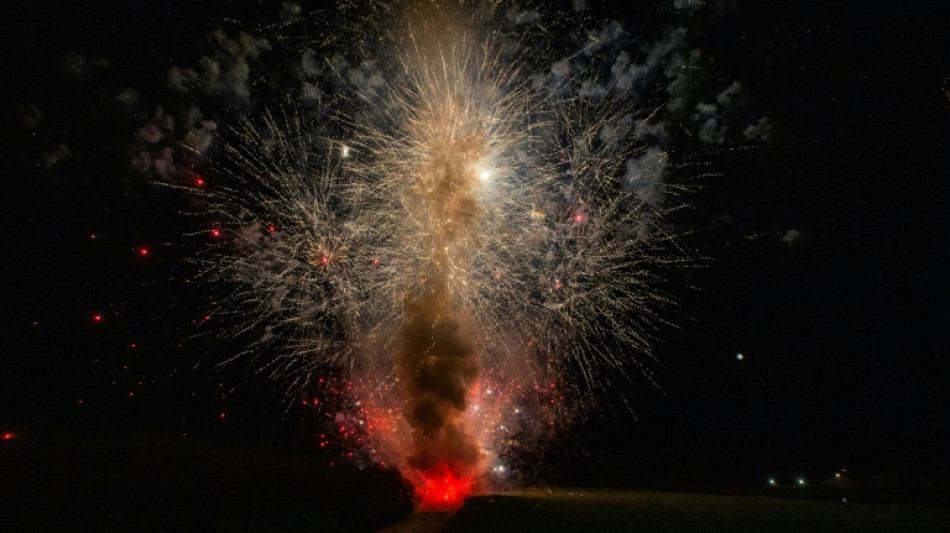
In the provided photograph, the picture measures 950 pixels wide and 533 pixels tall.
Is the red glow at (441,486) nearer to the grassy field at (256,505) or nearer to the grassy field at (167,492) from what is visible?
the grassy field at (256,505)

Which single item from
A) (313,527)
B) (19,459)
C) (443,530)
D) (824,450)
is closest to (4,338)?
(19,459)

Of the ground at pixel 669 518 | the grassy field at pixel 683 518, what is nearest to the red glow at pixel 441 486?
the grassy field at pixel 683 518

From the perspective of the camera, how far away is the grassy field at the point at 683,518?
56.6 feet

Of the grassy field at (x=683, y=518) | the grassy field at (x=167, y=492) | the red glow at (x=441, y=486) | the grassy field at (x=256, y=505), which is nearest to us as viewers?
the grassy field at (x=167, y=492)

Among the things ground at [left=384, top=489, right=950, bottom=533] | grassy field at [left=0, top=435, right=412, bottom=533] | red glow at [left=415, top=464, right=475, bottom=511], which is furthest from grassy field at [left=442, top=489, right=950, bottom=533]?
red glow at [left=415, top=464, right=475, bottom=511]

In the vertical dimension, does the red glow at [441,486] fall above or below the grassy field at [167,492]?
above

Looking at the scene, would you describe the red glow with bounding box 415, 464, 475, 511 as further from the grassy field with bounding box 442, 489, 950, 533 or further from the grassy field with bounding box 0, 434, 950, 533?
the grassy field with bounding box 442, 489, 950, 533

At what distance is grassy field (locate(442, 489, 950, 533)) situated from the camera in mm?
17266

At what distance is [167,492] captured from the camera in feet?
42.0

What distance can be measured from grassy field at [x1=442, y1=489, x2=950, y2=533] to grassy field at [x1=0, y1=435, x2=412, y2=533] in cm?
388

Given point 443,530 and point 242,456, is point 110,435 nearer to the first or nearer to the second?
point 242,456

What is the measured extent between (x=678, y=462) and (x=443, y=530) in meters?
49.0

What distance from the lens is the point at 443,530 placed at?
53.5ft

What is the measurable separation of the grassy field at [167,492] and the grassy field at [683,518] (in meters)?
3.88
